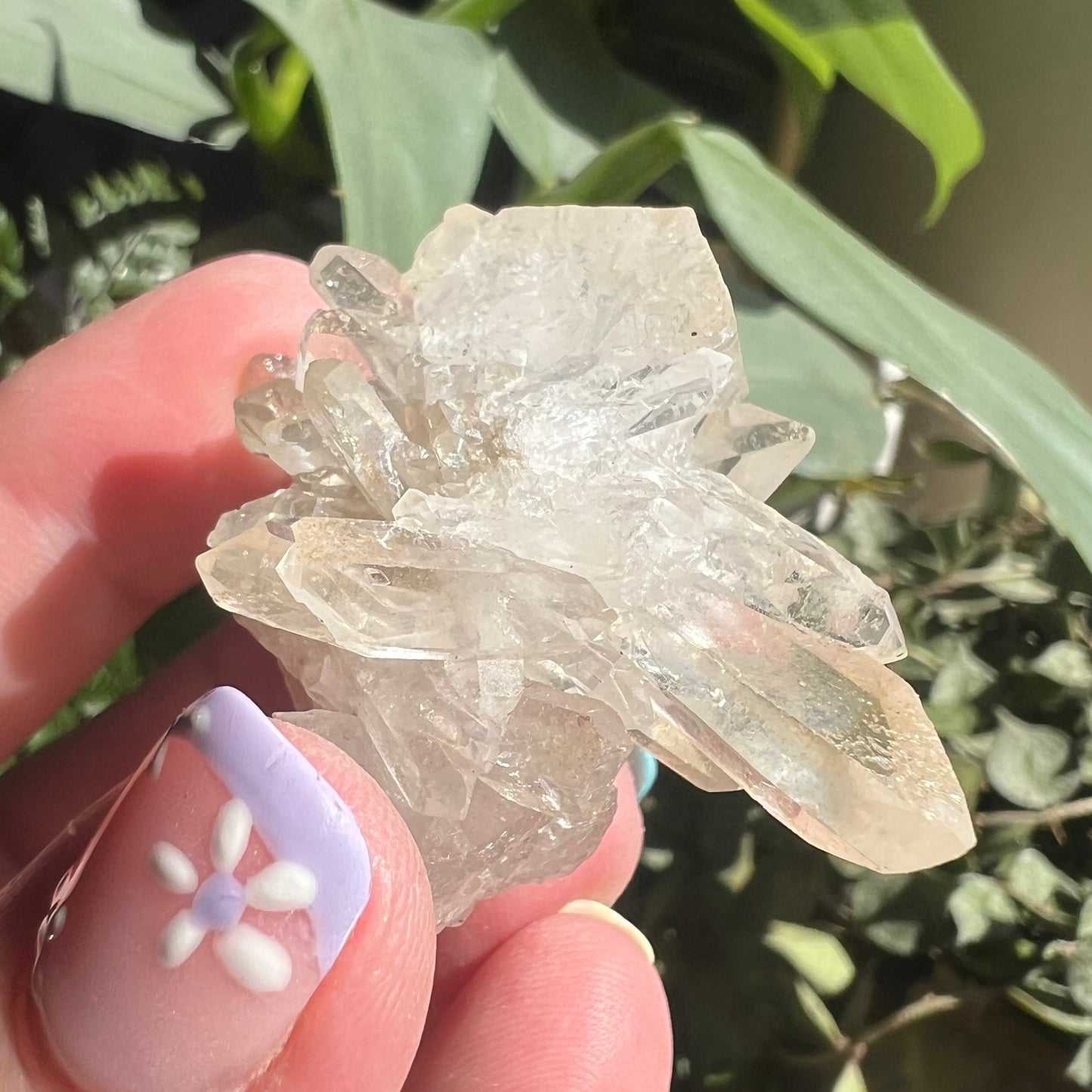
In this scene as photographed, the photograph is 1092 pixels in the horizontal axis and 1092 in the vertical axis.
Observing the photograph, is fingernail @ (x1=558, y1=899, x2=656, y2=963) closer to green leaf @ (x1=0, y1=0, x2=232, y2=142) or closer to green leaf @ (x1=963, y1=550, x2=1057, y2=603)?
green leaf @ (x1=963, y1=550, x2=1057, y2=603)

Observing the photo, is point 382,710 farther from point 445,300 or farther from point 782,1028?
point 782,1028

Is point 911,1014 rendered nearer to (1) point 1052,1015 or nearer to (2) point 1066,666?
(1) point 1052,1015

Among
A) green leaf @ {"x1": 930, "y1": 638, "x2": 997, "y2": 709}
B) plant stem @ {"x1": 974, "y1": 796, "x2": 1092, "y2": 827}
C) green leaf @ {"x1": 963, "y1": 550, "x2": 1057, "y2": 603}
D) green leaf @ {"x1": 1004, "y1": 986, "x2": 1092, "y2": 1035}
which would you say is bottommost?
green leaf @ {"x1": 1004, "y1": 986, "x2": 1092, "y2": 1035}

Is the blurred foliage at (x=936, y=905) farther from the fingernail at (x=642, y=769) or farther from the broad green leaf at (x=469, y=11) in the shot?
the broad green leaf at (x=469, y=11)

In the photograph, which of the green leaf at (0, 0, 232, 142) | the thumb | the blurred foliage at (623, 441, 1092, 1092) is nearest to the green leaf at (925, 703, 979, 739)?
the blurred foliage at (623, 441, 1092, 1092)

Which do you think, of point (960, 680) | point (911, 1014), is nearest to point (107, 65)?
point (960, 680)

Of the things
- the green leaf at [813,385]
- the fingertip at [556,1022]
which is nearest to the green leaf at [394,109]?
the green leaf at [813,385]
